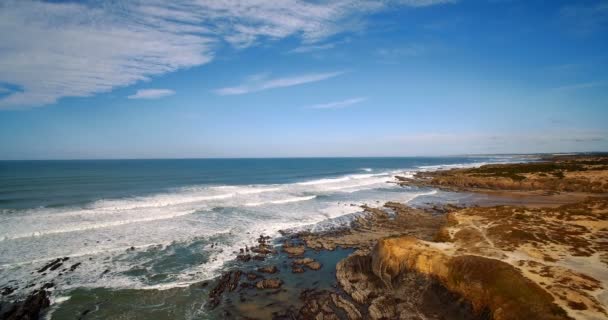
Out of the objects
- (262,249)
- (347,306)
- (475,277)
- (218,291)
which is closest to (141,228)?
(262,249)

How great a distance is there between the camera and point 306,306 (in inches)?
549

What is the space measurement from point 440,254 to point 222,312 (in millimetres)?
10885

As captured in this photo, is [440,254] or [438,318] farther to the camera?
[440,254]

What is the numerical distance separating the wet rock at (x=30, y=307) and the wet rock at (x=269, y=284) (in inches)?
385

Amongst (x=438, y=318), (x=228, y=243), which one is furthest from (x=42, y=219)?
(x=438, y=318)

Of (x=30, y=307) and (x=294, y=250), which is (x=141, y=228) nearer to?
(x=30, y=307)

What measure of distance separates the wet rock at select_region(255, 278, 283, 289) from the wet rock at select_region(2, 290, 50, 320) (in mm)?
9779

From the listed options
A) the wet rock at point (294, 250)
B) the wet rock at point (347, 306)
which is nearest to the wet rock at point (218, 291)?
the wet rock at point (294, 250)

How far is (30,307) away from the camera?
13.6m

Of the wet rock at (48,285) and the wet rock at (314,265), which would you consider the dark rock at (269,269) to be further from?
the wet rock at (48,285)

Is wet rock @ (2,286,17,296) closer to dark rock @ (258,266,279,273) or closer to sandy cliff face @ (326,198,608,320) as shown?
dark rock @ (258,266,279,273)

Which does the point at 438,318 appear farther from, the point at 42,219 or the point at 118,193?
the point at 118,193

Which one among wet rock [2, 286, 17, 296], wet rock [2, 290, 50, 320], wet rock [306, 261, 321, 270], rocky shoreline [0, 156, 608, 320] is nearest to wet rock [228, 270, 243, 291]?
rocky shoreline [0, 156, 608, 320]

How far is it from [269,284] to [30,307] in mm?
10809
